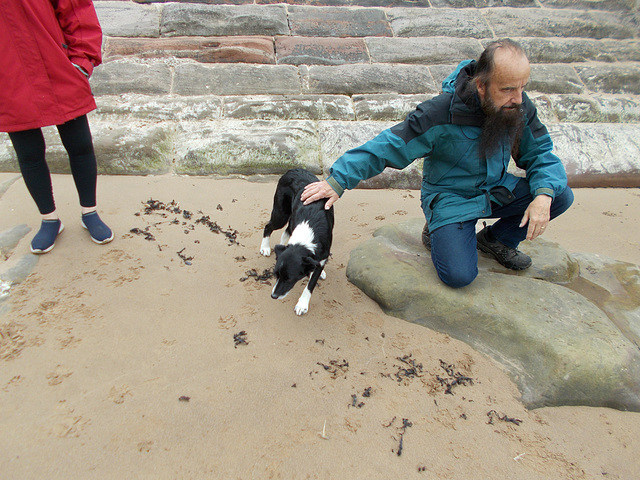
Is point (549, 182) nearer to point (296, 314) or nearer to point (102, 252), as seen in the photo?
point (296, 314)

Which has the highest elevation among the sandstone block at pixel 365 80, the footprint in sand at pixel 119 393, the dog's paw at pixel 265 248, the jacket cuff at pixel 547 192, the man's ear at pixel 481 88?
the man's ear at pixel 481 88

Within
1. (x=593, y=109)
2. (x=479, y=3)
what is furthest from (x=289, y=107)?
(x=479, y=3)

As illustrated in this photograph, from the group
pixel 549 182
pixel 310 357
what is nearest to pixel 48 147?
pixel 310 357

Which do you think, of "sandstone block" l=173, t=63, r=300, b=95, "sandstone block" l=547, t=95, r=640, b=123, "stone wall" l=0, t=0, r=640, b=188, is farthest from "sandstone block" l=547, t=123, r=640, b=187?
"sandstone block" l=173, t=63, r=300, b=95

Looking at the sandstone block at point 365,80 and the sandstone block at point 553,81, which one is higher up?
the sandstone block at point 553,81

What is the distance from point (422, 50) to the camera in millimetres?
6578

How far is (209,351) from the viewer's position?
242cm

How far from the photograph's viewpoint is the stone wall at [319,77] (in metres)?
4.69

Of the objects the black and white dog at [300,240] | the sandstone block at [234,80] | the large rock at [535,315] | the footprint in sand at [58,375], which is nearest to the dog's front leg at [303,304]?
the black and white dog at [300,240]

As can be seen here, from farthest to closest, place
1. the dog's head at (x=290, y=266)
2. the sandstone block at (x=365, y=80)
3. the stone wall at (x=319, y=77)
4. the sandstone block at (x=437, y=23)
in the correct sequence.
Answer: the sandstone block at (x=437, y=23)
the sandstone block at (x=365, y=80)
the stone wall at (x=319, y=77)
the dog's head at (x=290, y=266)

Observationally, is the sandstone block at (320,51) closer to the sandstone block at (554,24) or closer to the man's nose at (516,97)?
the sandstone block at (554,24)

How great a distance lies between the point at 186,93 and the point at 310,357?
4240mm

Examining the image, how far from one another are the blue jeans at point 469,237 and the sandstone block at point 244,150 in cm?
220

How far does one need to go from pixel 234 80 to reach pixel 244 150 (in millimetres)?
1542
